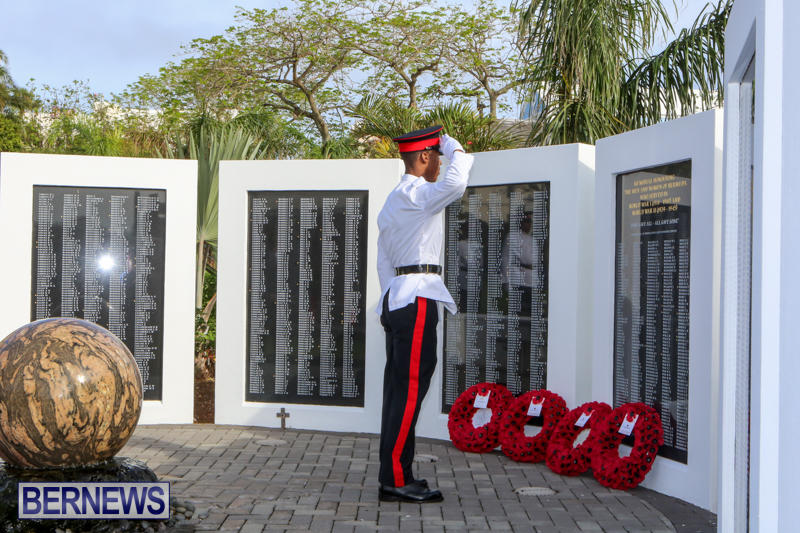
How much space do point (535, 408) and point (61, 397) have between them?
334 cm

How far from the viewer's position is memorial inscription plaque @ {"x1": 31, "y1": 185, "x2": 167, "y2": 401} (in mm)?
7262

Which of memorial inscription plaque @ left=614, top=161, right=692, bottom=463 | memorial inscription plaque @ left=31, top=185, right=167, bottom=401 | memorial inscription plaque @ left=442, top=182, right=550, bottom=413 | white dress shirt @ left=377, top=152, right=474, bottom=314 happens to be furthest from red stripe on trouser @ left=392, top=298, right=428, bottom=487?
memorial inscription plaque @ left=31, top=185, right=167, bottom=401

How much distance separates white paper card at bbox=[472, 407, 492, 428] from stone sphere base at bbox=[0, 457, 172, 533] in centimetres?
283

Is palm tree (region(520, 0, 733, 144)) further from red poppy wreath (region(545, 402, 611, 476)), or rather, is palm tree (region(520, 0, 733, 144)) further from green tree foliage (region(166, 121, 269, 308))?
red poppy wreath (region(545, 402, 611, 476))

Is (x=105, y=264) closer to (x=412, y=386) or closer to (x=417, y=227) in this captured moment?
(x=417, y=227)

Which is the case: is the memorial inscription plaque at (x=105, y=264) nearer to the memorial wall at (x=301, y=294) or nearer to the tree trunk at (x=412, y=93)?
the memorial wall at (x=301, y=294)

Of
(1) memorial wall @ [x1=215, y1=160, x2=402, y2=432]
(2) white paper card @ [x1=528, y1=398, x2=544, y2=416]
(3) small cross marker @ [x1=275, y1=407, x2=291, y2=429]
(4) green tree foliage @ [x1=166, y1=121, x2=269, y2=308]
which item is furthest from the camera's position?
(4) green tree foliage @ [x1=166, y1=121, x2=269, y2=308]

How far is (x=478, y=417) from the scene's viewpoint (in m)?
6.46

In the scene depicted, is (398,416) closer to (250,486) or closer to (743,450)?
(250,486)

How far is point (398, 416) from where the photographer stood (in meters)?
4.80

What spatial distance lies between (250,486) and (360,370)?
207 centimetres

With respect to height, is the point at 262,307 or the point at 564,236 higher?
the point at 564,236

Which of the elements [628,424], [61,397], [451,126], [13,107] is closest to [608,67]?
[451,126]

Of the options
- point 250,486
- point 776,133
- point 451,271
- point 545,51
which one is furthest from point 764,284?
point 545,51
